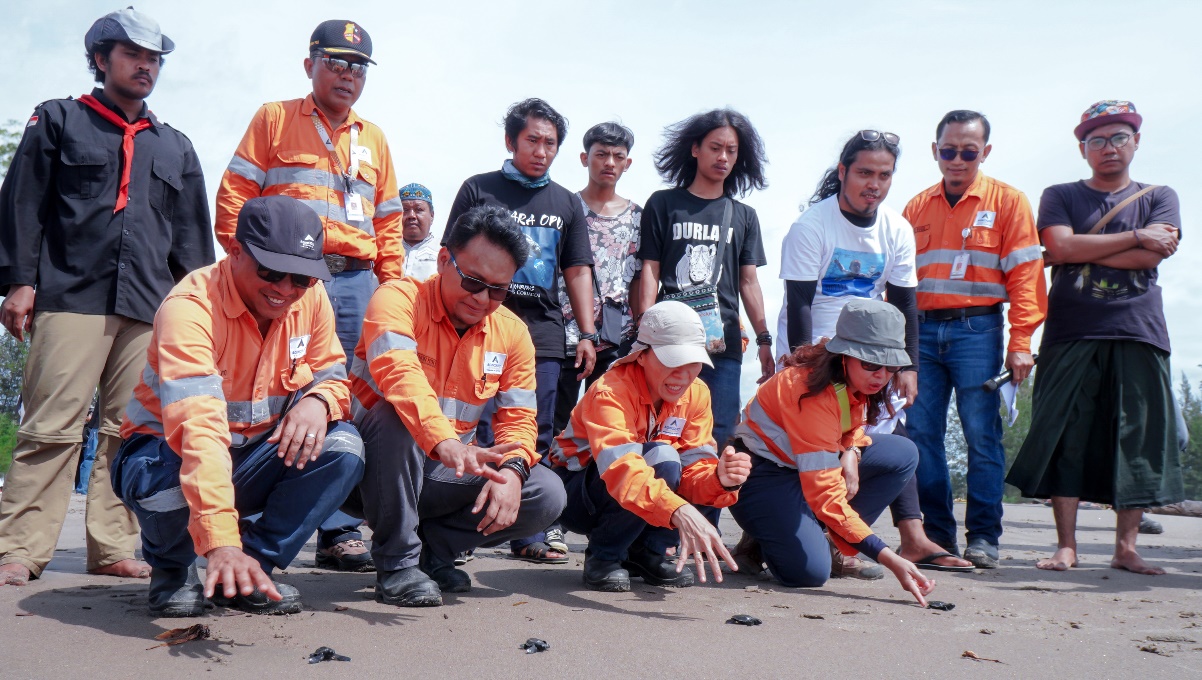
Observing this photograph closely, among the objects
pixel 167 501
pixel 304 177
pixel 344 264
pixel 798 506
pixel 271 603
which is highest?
pixel 304 177

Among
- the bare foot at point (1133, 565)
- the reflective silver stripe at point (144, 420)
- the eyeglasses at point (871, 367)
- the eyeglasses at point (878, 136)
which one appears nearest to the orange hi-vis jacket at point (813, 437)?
the eyeglasses at point (871, 367)

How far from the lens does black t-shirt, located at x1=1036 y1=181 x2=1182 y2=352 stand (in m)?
5.11

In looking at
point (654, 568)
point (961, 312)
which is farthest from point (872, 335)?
point (961, 312)

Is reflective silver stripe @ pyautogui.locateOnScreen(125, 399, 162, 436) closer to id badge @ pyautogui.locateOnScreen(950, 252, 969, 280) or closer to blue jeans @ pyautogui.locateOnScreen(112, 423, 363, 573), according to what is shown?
blue jeans @ pyautogui.locateOnScreen(112, 423, 363, 573)

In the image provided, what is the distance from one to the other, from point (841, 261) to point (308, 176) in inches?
101

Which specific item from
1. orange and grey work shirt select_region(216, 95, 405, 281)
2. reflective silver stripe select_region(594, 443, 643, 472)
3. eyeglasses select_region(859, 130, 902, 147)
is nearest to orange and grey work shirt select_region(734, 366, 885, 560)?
reflective silver stripe select_region(594, 443, 643, 472)

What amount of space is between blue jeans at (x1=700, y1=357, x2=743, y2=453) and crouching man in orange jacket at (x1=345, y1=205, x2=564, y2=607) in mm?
1389

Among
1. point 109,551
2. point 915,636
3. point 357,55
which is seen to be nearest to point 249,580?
point 109,551

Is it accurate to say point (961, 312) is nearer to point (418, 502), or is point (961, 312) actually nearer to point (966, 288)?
point (966, 288)

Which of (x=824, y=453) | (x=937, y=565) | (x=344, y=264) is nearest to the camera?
(x=824, y=453)

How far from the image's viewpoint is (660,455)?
4.02m

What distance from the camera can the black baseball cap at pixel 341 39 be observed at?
15.1 feet

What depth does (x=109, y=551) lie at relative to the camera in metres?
4.05

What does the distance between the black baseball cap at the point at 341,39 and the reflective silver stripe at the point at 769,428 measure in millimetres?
2354
